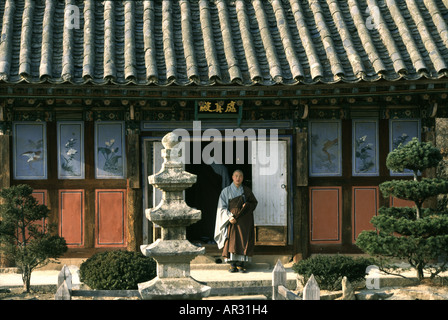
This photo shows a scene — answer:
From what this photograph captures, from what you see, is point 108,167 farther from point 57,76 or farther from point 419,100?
point 419,100

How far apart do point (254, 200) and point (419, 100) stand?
3.57 meters

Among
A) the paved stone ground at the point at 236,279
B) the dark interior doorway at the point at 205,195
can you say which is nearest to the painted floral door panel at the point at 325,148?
the paved stone ground at the point at 236,279

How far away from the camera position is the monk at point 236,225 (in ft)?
42.7

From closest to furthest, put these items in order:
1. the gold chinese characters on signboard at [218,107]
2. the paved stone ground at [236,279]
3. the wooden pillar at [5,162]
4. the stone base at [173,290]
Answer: the stone base at [173,290] < the paved stone ground at [236,279] < the wooden pillar at [5,162] < the gold chinese characters on signboard at [218,107]

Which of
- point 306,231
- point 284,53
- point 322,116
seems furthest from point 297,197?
point 284,53

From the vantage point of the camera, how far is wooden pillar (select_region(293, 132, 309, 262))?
43.7 feet

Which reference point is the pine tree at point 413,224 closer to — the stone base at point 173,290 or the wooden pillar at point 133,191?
the stone base at point 173,290

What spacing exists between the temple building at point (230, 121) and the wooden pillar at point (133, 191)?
2 cm

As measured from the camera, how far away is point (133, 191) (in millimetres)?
13125

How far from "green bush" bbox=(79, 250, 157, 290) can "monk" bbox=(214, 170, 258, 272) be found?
2066 mm

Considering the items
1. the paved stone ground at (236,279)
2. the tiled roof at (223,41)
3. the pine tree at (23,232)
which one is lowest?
the paved stone ground at (236,279)

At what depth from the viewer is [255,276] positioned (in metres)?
12.6

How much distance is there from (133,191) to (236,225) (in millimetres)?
1977

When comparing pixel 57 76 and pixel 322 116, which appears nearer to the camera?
pixel 57 76
